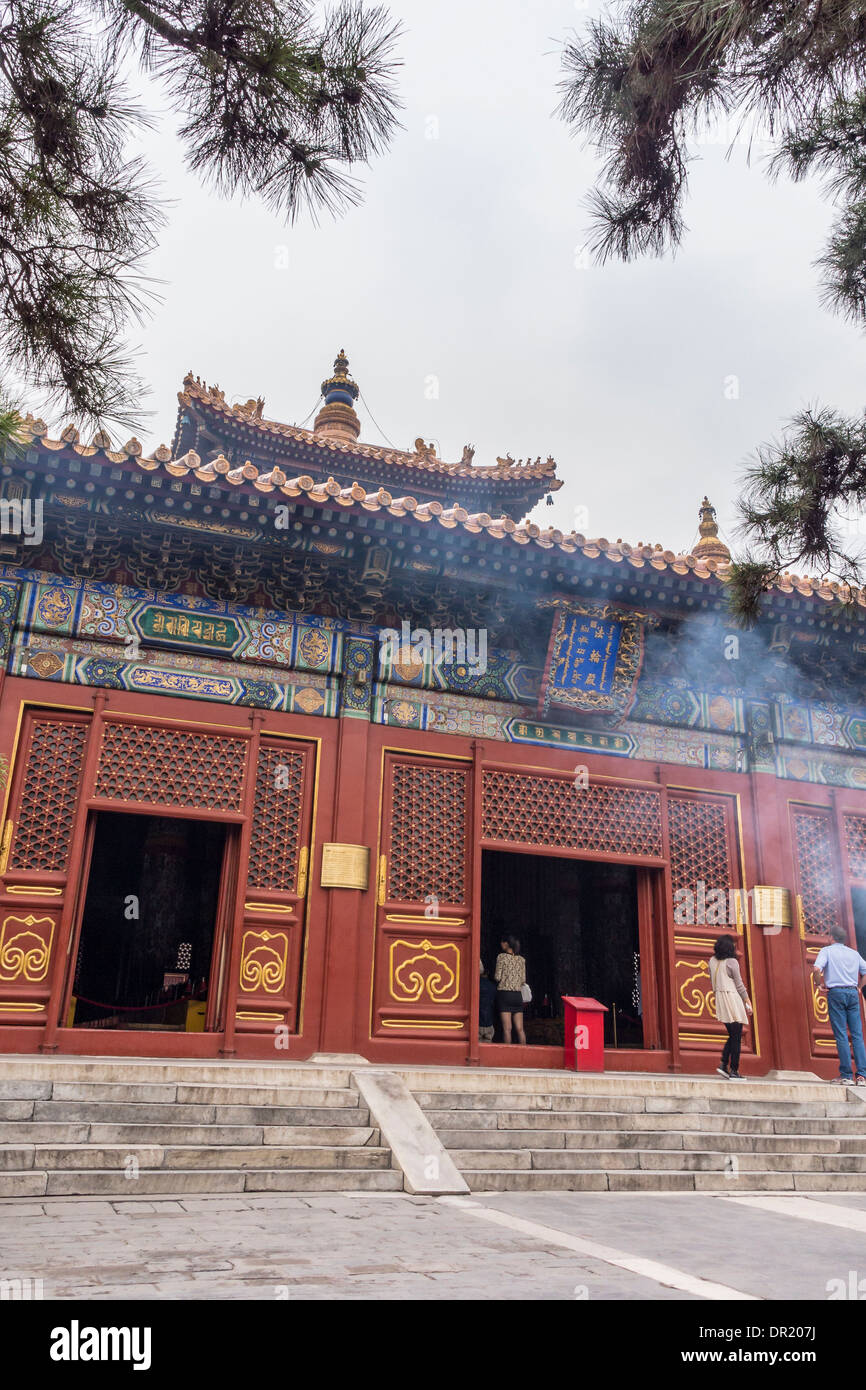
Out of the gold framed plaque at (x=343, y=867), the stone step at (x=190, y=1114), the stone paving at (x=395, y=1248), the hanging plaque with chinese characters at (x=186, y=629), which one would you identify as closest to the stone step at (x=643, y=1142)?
the stone step at (x=190, y=1114)

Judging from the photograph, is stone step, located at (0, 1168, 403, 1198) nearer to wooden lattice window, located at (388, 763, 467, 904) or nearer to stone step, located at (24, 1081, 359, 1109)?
stone step, located at (24, 1081, 359, 1109)

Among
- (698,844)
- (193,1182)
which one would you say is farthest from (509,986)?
(193,1182)

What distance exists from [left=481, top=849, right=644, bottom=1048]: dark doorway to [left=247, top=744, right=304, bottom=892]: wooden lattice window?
17.9ft

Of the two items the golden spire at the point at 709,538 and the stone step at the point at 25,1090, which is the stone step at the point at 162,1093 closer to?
the stone step at the point at 25,1090

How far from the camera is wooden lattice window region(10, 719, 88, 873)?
278 inches

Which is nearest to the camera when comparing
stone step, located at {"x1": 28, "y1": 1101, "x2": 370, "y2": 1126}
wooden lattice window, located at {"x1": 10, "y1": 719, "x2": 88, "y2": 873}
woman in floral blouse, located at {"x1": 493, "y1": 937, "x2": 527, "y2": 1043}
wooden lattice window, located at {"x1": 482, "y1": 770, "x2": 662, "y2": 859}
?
stone step, located at {"x1": 28, "y1": 1101, "x2": 370, "y2": 1126}

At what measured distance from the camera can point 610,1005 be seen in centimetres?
1258

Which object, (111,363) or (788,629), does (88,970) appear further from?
(111,363)

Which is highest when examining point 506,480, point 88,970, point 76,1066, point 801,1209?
point 506,480

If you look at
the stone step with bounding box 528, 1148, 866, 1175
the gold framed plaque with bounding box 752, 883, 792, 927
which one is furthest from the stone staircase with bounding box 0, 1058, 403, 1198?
the gold framed plaque with bounding box 752, 883, 792, 927

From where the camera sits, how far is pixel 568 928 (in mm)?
13109

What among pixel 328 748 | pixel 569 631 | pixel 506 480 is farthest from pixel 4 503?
pixel 506 480

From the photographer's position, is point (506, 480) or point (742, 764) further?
point (506, 480)

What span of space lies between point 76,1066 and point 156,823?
670cm
